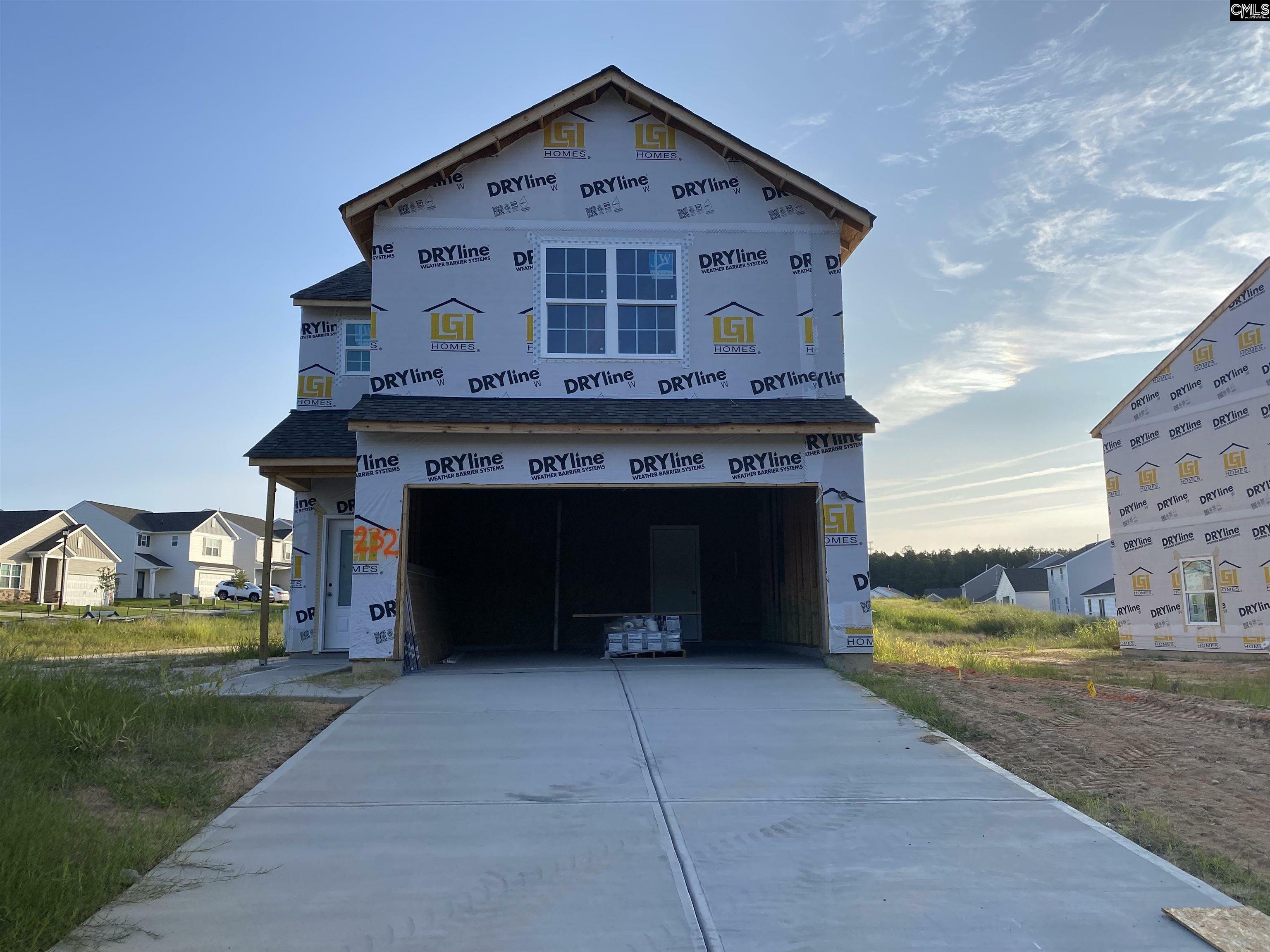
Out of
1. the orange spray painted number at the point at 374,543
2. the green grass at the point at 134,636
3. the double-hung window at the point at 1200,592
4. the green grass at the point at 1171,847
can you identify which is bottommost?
the green grass at the point at 1171,847

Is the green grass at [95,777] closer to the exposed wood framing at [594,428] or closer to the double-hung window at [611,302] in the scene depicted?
the exposed wood framing at [594,428]

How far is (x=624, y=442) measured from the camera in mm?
11781

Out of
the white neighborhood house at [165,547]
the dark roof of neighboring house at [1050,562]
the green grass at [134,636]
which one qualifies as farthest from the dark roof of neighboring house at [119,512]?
the dark roof of neighboring house at [1050,562]

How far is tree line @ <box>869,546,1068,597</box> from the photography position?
9181 centimetres

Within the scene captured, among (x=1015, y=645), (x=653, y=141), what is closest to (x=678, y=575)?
(x=653, y=141)

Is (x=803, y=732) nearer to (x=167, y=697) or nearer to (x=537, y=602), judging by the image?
(x=167, y=697)

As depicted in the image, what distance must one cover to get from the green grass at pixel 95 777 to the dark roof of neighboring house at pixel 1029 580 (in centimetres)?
6208

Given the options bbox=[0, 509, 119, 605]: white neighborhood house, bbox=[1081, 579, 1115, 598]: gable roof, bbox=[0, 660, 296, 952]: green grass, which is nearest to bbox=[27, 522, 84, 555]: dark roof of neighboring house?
bbox=[0, 509, 119, 605]: white neighborhood house

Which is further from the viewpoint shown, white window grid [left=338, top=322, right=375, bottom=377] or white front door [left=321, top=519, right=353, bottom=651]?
white window grid [left=338, top=322, right=375, bottom=377]

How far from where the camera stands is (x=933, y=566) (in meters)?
93.6

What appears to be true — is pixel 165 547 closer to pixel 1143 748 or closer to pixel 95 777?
pixel 95 777

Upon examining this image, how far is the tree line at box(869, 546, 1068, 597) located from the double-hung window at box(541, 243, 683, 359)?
81.4 metres

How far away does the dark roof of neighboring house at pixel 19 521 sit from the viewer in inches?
1836

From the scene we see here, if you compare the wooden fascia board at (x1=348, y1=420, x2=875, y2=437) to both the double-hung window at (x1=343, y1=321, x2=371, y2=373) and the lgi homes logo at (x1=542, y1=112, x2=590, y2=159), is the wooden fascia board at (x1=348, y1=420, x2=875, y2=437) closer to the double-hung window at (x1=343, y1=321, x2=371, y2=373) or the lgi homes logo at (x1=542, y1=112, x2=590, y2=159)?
the lgi homes logo at (x1=542, y1=112, x2=590, y2=159)
